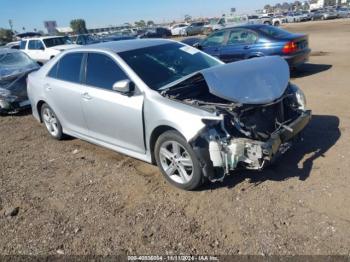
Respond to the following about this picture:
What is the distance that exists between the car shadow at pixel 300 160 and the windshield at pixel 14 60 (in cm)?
823

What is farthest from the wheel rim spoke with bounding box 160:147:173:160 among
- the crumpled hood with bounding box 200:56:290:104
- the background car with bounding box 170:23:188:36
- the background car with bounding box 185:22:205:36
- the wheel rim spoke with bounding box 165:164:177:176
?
the background car with bounding box 170:23:188:36

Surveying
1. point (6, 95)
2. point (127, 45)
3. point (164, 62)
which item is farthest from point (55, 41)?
point (164, 62)

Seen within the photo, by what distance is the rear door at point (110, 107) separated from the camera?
4383 mm

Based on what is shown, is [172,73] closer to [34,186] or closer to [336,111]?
[34,186]

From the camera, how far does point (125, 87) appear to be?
421 cm

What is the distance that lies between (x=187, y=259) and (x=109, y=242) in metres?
0.82

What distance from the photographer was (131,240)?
3420mm

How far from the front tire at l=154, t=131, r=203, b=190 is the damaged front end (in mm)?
145

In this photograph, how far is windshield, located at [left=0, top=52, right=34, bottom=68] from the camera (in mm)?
10133

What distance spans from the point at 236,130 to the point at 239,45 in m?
7.31

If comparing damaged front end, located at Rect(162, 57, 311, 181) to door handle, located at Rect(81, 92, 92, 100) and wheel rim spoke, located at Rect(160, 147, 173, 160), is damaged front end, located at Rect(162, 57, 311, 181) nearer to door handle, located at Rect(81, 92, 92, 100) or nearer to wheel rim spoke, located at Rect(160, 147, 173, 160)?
wheel rim spoke, located at Rect(160, 147, 173, 160)

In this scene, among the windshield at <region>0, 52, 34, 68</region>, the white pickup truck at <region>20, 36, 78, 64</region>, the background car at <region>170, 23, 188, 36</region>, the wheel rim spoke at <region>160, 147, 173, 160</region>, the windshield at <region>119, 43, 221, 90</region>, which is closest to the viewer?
the wheel rim spoke at <region>160, 147, 173, 160</region>

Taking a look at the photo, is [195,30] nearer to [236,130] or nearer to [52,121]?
[52,121]

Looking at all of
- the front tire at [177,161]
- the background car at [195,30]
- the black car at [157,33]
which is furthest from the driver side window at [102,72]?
the background car at [195,30]
